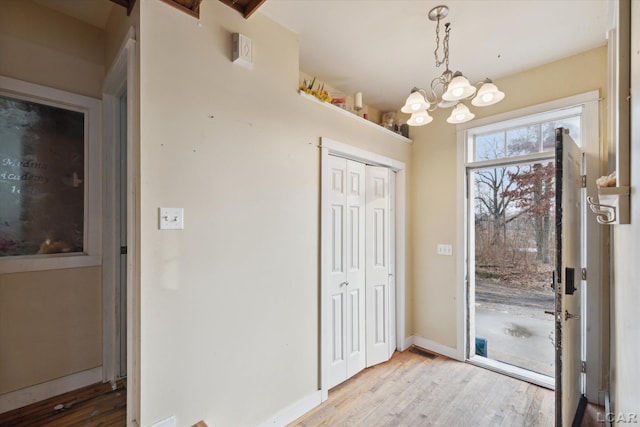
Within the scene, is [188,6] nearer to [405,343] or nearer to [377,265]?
[377,265]

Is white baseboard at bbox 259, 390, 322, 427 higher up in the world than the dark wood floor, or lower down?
lower down

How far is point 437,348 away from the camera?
312cm

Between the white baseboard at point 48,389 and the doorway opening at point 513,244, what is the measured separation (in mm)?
3467

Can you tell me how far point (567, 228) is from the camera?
5.80ft

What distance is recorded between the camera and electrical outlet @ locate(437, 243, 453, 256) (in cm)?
305

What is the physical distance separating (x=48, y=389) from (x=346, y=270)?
2384 millimetres

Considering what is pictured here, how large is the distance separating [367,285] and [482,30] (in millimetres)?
2356

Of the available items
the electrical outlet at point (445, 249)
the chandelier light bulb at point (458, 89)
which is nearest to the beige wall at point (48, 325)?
the chandelier light bulb at point (458, 89)

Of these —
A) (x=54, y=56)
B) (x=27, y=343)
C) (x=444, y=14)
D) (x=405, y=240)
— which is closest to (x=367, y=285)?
(x=405, y=240)

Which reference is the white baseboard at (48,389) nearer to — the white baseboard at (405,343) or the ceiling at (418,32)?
the ceiling at (418,32)

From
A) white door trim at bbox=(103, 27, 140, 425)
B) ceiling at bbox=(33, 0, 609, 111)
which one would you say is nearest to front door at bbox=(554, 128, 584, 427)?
ceiling at bbox=(33, 0, 609, 111)

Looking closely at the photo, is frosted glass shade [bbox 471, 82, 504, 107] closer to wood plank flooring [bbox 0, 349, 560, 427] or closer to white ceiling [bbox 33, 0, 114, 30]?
wood plank flooring [bbox 0, 349, 560, 427]

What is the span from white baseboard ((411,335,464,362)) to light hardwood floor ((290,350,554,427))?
0.14m

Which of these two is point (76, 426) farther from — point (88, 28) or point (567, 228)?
point (567, 228)
